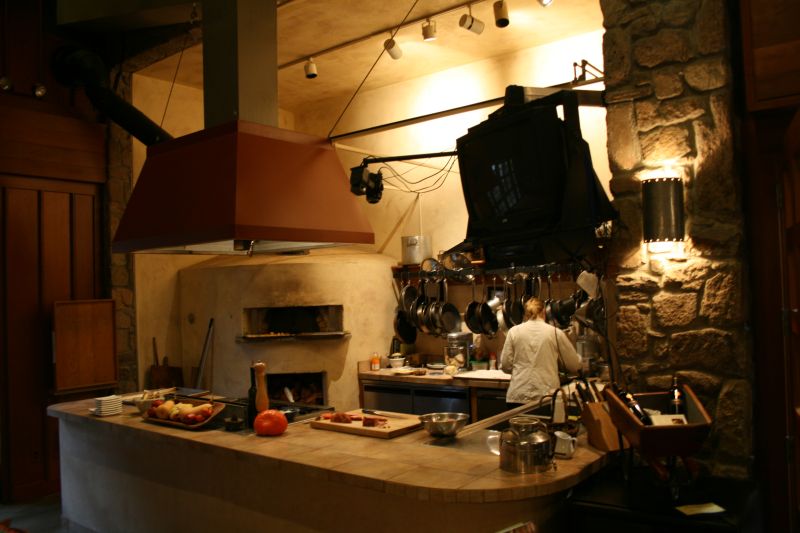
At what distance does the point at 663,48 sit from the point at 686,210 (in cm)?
75

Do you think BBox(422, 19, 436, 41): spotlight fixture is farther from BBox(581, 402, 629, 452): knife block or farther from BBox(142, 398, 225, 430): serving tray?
BBox(581, 402, 629, 452): knife block

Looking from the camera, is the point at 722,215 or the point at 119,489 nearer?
the point at 722,215

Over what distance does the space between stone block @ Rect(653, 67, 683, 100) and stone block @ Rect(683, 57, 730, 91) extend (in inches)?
1.3

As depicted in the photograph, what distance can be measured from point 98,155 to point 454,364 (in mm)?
3960

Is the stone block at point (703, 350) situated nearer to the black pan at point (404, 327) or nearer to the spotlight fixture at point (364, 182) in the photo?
the spotlight fixture at point (364, 182)

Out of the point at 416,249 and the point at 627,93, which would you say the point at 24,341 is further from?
the point at 627,93

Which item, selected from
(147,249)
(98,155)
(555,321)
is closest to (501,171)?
(147,249)

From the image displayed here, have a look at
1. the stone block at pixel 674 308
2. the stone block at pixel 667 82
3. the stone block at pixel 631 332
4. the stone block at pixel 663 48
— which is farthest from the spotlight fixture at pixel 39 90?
the stone block at pixel 674 308

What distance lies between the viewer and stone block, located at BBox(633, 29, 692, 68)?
2.83 metres

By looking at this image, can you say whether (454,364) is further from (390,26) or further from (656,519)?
(656,519)

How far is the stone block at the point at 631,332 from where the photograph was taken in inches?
114

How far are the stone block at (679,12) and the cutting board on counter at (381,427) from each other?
7.58 feet

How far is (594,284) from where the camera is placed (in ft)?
10.5

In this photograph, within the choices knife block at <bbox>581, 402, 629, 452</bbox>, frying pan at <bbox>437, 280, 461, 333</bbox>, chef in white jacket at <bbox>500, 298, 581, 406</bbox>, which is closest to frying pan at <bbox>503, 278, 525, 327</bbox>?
chef in white jacket at <bbox>500, 298, 581, 406</bbox>
